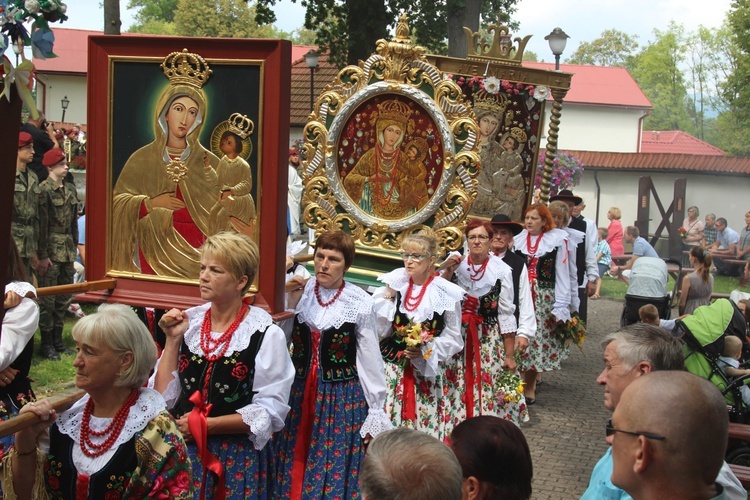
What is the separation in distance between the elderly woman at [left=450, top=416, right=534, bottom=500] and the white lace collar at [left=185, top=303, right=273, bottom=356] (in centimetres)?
149

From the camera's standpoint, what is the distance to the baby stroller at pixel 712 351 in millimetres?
7297

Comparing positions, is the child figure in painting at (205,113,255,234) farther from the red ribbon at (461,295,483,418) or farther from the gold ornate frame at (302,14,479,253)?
Result: the red ribbon at (461,295,483,418)

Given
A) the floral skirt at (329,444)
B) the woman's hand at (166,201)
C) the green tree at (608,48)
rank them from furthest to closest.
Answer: the green tree at (608,48)
the floral skirt at (329,444)
the woman's hand at (166,201)

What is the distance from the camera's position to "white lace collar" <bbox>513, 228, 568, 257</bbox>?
9938mm

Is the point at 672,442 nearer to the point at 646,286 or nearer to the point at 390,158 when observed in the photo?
the point at 390,158

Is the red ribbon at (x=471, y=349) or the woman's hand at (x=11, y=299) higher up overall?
the woman's hand at (x=11, y=299)

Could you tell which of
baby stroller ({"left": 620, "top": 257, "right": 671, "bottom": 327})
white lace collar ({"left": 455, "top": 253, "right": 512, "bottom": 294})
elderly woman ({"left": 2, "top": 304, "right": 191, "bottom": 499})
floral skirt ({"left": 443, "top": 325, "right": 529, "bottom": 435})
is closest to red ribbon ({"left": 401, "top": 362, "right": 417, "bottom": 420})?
floral skirt ({"left": 443, "top": 325, "right": 529, "bottom": 435})

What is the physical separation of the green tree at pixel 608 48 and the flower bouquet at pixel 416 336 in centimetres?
8068

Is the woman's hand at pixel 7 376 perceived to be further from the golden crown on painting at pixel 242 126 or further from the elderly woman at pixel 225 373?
the golden crown on painting at pixel 242 126

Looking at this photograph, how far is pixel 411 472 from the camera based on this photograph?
2.56 metres

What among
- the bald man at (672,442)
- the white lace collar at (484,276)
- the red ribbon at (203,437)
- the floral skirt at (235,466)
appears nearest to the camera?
the bald man at (672,442)

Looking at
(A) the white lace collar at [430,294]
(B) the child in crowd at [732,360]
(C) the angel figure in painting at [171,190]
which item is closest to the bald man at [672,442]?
(C) the angel figure in painting at [171,190]

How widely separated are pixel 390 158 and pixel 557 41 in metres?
11.0

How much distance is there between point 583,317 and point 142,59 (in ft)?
28.9
